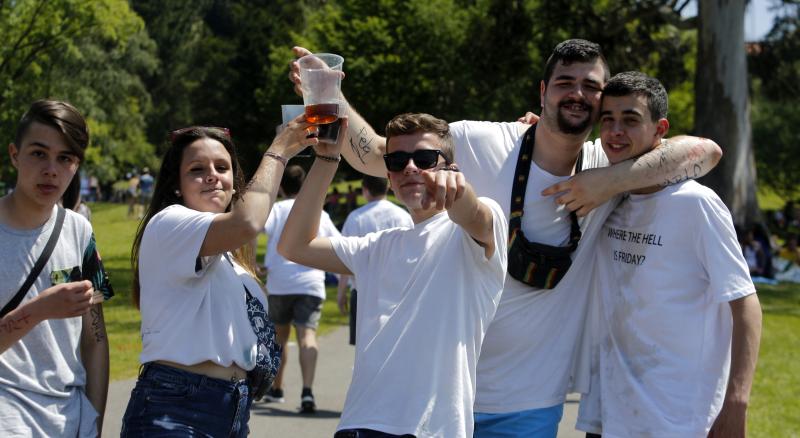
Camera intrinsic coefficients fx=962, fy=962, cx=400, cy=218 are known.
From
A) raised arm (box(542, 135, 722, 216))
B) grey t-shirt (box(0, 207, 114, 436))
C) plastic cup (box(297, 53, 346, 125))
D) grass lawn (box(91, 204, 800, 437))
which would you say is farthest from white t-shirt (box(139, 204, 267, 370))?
grass lawn (box(91, 204, 800, 437))

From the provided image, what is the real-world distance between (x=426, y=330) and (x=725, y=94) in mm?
23153

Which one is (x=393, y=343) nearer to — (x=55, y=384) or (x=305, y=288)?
(x=55, y=384)

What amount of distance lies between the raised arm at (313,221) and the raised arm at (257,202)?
0.13m

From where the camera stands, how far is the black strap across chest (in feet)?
13.9

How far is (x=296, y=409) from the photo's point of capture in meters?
9.11

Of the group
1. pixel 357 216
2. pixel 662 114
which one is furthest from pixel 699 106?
pixel 662 114

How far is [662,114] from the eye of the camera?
4.29 metres

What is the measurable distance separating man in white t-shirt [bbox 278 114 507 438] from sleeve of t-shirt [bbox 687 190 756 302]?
0.91 m

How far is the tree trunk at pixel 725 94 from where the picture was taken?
2445 cm

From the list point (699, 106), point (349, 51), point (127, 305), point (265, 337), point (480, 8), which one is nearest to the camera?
point (265, 337)

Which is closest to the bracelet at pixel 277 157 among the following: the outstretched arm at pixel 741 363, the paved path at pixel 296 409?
the outstretched arm at pixel 741 363

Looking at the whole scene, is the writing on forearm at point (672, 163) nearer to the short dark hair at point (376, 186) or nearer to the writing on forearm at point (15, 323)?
the writing on forearm at point (15, 323)

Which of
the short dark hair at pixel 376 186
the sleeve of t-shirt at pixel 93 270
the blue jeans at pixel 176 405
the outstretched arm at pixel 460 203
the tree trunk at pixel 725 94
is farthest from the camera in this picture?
the tree trunk at pixel 725 94

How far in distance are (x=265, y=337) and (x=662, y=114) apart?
6.55ft
